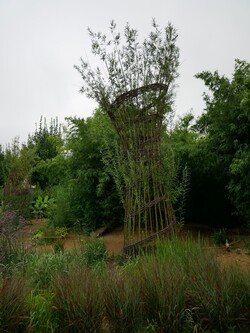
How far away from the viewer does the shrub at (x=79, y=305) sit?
2.68 meters

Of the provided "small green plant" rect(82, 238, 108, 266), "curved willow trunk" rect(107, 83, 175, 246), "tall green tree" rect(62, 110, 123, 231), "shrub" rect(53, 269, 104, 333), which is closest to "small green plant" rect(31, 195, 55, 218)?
"tall green tree" rect(62, 110, 123, 231)

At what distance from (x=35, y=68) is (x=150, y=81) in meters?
4.64

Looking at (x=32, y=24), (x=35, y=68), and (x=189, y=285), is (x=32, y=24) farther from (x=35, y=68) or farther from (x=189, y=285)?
(x=189, y=285)

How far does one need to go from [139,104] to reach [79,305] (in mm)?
3304

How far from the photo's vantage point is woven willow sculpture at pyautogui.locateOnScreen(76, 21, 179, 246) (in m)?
5.36

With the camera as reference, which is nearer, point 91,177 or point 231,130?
point 231,130

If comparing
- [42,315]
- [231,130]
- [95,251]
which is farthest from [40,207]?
[42,315]

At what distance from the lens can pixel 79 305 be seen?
2.67m

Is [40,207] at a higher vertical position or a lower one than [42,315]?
higher

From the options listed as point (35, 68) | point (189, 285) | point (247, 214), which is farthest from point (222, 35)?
point (189, 285)

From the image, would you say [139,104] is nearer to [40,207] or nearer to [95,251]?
[95,251]

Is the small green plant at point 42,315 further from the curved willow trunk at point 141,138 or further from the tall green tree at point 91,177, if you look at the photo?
the tall green tree at point 91,177

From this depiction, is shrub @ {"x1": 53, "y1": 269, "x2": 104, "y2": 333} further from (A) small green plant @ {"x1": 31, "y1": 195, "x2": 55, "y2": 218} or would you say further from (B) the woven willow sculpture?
(A) small green plant @ {"x1": 31, "y1": 195, "x2": 55, "y2": 218}

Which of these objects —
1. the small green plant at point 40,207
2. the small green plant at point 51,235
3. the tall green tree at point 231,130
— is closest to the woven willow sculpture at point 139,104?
the tall green tree at point 231,130
